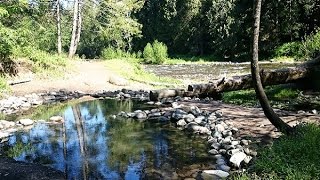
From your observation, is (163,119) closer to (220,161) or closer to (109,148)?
(109,148)

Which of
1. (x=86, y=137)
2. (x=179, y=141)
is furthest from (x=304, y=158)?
(x=86, y=137)

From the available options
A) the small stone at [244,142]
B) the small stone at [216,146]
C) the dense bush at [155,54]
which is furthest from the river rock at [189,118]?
the dense bush at [155,54]

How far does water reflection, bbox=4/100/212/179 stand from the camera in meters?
7.79

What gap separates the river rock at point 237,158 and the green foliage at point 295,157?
2.08ft

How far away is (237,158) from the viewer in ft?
25.1

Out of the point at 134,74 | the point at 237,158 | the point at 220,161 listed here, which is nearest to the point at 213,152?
the point at 220,161

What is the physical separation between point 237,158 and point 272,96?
8.40m

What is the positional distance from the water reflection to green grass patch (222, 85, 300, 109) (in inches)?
172

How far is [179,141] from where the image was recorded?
10008 millimetres

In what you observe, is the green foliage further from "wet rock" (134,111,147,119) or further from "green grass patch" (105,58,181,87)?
"green grass patch" (105,58,181,87)

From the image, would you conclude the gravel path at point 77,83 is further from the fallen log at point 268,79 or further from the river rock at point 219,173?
the river rock at point 219,173

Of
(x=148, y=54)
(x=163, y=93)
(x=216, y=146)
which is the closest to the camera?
(x=216, y=146)

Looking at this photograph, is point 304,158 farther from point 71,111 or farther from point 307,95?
point 71,111

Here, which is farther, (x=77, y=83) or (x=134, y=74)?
(x=134, y=74)
